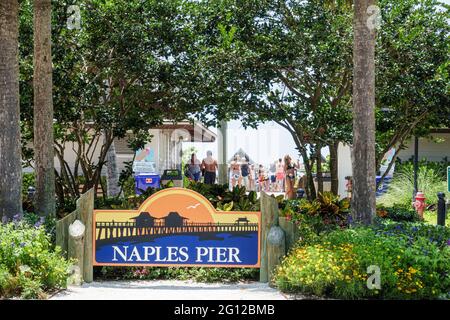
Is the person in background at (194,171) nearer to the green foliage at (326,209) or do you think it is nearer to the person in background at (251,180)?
the person in background at (251,180)

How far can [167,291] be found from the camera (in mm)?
8797

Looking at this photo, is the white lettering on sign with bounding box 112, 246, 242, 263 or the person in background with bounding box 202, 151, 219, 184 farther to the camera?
the person in background with bounding box 202, 151, 219, 184

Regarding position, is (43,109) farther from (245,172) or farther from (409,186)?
(245,172)

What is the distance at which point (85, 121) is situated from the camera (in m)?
14.9

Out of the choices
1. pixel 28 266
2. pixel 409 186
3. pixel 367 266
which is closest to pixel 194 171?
pixel 409 186

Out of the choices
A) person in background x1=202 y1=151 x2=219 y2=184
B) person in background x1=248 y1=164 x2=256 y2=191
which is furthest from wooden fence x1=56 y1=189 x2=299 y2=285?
person in background x1=248 y1=164 x2=256 y2=191

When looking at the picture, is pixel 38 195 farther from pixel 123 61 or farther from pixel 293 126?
pixel 293 126

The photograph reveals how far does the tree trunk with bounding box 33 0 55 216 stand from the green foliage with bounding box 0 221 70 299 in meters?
2.39

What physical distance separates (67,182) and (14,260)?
636 centimetres

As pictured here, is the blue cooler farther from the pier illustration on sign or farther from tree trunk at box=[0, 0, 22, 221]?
the pier illustration on sign

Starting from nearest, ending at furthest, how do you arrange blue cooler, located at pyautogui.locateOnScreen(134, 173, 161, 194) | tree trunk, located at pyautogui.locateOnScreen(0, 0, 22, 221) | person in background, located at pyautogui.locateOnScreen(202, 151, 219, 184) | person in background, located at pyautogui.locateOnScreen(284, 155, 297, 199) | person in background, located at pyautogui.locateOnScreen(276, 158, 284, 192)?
1. tree trunk, located at pyautogui.locateOnScreen(0, 0, 22, 221)
2. person in background, located at pyautogui.locateOnScreen(284, 155, 297, 199)
3. person in background, located at pyautogui.locateOnScreen(202, 151, 219, 184)
4. blue cooler, located at pyautogui.locateOnScreen(134, 173, 161, 194)
5. person in background, located at pyautogui.locateOnScreen(276, 158, 284, 192)

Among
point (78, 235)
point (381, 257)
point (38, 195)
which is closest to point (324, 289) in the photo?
point (381, 257)

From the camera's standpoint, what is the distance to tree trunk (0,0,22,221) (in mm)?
10016

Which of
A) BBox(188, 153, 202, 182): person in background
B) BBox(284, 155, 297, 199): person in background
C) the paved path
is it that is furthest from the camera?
BBox(188, 153, 202, 182): person in background
